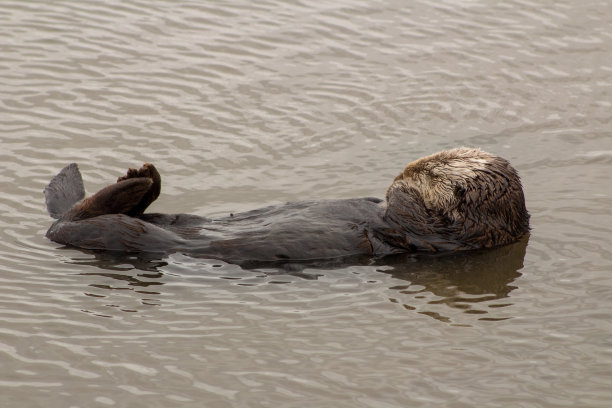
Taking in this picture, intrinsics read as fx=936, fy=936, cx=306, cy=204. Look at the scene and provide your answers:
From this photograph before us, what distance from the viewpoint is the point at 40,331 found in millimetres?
5035

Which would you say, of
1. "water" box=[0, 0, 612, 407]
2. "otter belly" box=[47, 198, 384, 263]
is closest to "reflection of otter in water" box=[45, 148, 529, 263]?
"otter belly" box=[47, 198, 384, 263]

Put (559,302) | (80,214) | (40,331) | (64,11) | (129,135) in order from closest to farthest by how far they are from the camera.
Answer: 1. (40,331)
2. (559,302)
3. (80,214)
4. (129,135)
5. (64,11)

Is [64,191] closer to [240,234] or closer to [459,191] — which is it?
[240,234]

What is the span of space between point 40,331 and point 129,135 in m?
3.00

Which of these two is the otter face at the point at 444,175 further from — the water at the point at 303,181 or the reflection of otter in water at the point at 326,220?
the water at the point at 303,181

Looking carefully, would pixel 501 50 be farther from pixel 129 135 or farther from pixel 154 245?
pixel 154 245

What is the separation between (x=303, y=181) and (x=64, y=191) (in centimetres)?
182

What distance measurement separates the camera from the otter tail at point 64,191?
6297mm

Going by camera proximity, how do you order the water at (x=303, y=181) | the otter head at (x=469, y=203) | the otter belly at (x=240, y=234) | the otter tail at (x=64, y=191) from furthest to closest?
1. the otter tail at (x=64, y=191)
2. the otter head at (x=469, y=203)
3. the otter belly at (x=240, y=234)
4. the water at (x=303, y=181)

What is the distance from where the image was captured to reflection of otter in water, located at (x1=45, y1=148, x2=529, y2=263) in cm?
583

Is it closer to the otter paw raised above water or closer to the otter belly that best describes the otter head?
the otter belly

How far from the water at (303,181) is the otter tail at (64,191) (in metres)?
0.18

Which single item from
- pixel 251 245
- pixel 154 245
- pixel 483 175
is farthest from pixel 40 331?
pixel 483 175

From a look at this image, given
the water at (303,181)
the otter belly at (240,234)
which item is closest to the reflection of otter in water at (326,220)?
the otter belly at (240,234)
